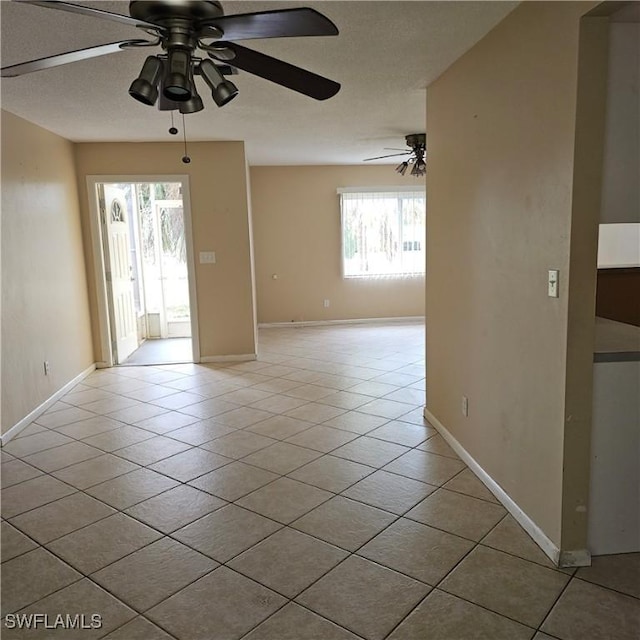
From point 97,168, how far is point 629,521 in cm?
546

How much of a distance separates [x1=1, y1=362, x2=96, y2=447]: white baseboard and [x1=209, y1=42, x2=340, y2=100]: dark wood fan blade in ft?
10.1

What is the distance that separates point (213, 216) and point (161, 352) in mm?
1988

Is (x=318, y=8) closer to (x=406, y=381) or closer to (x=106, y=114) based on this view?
(x=106, y=114)

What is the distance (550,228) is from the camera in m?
2.18

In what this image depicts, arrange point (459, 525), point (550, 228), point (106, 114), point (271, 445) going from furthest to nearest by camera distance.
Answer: point (106, 114) → point (271, 445) → point (459, 525) → point (550, 228)

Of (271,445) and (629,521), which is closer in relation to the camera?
(629,521)

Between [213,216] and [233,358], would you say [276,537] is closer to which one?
[233,358]

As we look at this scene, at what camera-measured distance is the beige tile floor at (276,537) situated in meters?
1.93

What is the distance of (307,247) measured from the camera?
320 inches

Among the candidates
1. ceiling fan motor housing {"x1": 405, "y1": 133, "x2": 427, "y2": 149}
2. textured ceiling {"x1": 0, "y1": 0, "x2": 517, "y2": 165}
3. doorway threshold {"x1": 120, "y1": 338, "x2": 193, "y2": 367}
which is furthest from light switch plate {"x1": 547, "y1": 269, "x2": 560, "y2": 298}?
doorway threshold {"x1": 120, "y1": 338, "x2": 193, "y2": 367}

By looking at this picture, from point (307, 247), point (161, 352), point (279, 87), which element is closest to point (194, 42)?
point (279, 87)

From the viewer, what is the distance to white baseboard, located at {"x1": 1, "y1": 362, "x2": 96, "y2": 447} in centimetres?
378

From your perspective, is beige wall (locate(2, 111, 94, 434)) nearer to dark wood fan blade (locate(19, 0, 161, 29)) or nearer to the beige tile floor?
the beige tile floor

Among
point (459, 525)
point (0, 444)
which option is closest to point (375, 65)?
point (459, 525)
